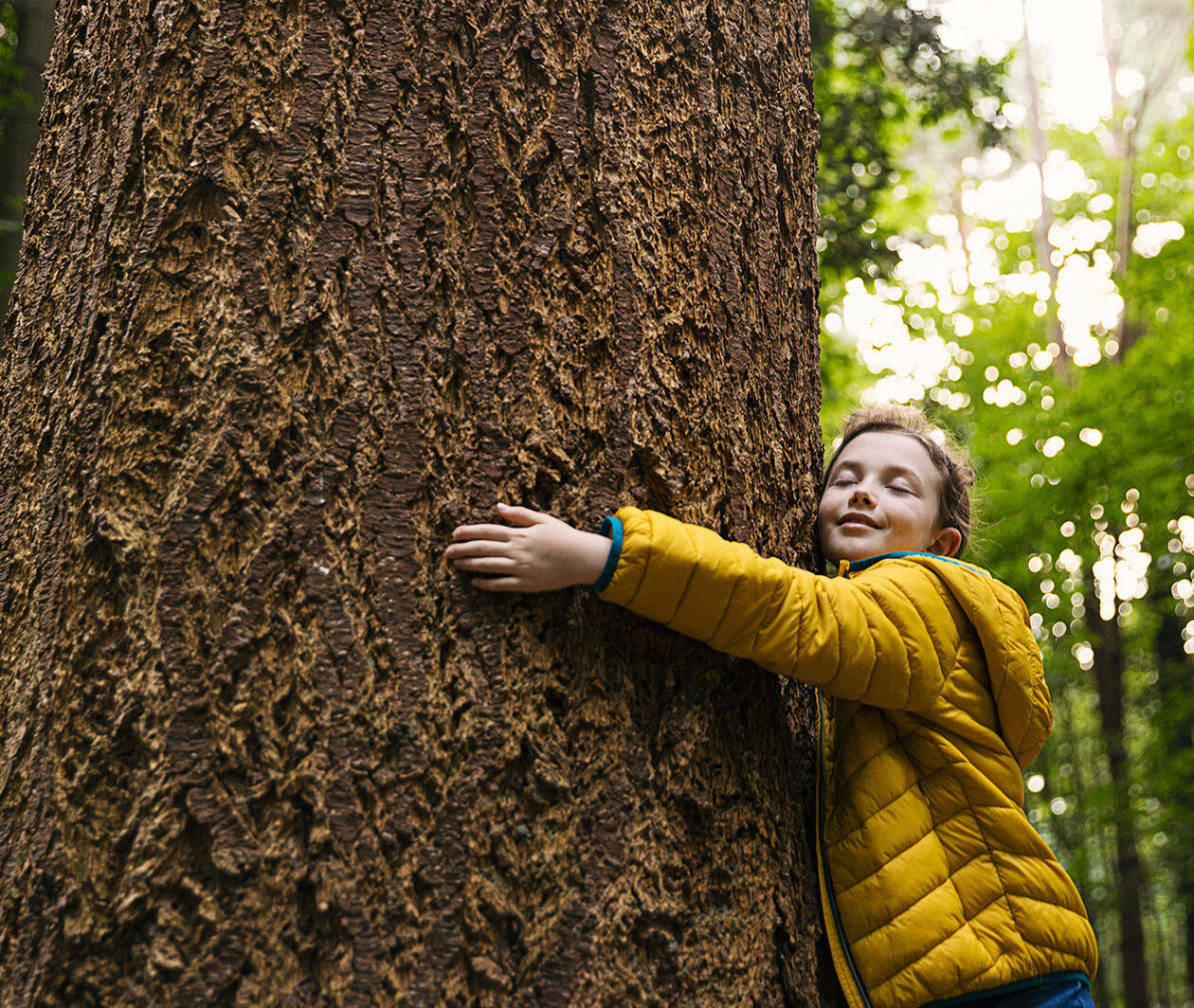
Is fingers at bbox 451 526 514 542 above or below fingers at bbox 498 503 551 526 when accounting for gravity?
below

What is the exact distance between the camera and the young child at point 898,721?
1.65 metres

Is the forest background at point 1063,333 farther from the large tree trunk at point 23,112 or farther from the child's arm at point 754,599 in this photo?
the child's arm at point 754,599

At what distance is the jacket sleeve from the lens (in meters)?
1.65

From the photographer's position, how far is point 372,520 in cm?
153

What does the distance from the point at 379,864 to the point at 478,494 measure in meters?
0.59

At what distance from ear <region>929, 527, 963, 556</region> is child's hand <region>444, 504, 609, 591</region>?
1.31 meters

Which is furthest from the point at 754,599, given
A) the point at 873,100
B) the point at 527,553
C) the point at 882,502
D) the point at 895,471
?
the point at 873,100

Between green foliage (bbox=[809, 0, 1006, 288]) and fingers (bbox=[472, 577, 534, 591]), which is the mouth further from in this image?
green foliage (bbox=[809, 0, 1006, 288])

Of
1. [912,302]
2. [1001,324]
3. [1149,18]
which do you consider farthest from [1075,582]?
[1149,18]

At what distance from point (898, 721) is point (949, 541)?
0.73 metres

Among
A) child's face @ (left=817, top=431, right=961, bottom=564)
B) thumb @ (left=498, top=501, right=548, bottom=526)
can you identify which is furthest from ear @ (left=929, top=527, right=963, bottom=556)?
thumb @ (left=498, top=501, right=548, bottom=526)

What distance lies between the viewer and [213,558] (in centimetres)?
149

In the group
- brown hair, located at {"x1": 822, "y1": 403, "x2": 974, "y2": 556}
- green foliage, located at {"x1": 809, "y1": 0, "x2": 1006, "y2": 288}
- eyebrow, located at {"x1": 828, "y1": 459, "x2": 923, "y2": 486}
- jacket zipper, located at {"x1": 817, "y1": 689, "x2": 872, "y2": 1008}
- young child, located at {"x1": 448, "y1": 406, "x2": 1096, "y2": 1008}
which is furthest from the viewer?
green foliage, located at {"x1": 809, "y1": 0, "x2": 1006, "y2": 288}

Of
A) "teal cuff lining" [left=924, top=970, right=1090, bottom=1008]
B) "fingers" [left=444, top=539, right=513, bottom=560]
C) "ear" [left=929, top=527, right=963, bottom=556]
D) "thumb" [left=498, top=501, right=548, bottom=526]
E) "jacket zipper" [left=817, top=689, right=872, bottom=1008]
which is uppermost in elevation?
"ear" [left=929, top=527, right=963, bottom=556]
